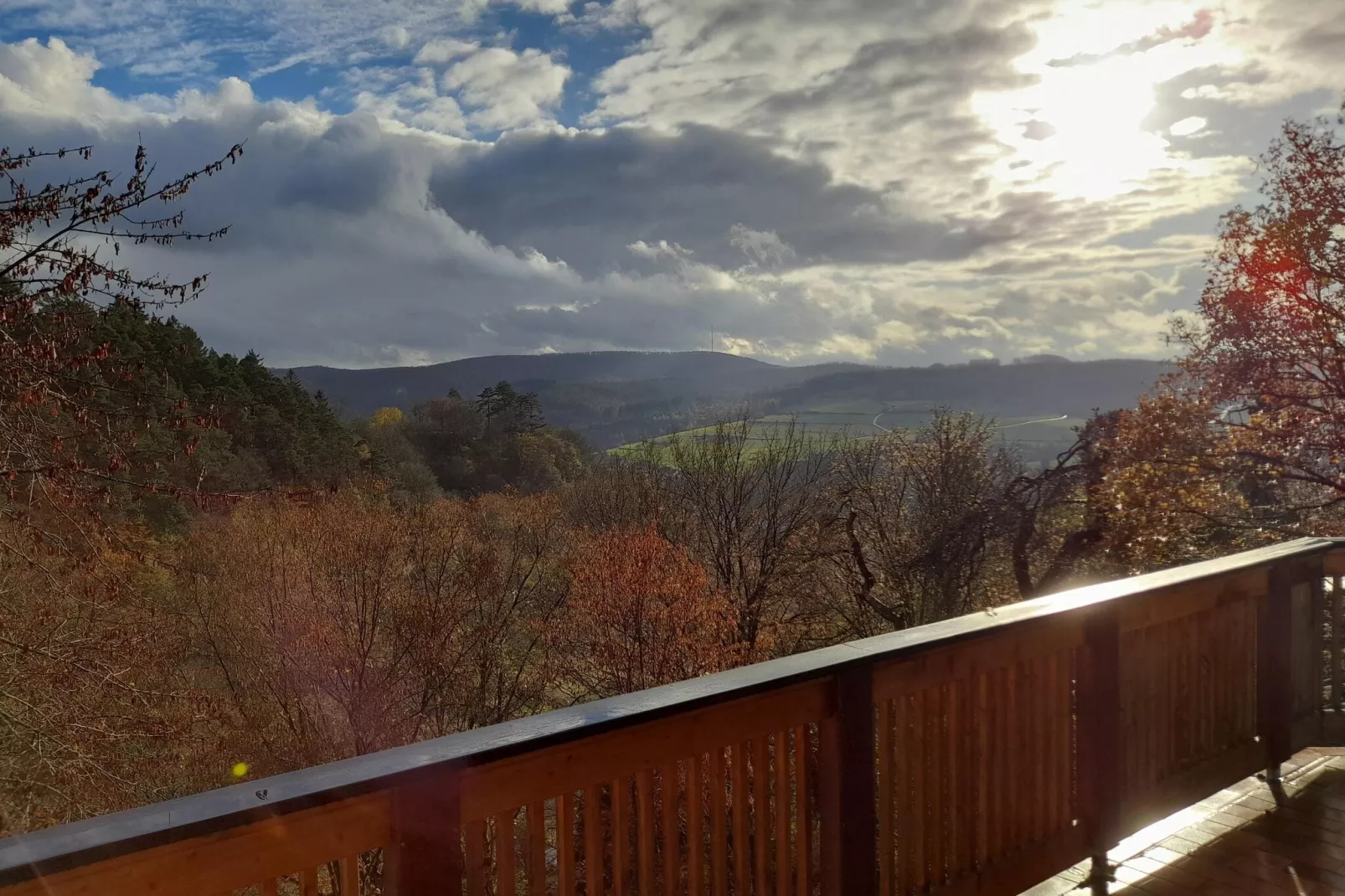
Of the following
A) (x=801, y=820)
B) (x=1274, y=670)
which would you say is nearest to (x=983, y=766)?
(x=801, y=820)

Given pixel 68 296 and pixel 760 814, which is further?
pixel 68 296

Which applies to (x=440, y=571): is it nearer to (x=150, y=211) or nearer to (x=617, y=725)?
(x=150, y=211)

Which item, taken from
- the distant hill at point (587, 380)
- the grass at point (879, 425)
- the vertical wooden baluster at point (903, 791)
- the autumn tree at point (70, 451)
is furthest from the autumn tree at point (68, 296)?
the distant hill at point (587, 380)

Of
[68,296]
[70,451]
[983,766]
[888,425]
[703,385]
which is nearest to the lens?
[983,766]

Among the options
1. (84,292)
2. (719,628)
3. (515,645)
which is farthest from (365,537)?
(84,292)

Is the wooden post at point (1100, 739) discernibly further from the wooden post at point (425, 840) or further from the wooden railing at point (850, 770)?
the wooden post at point (425, 840)

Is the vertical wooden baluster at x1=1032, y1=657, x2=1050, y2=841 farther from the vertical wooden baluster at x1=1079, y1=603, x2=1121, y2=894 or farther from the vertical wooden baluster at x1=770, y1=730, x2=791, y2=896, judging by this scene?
the vertical wooden baluster at x1=770, y1=730, x2=791, y2=896

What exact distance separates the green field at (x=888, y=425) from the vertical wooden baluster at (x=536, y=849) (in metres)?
21.3

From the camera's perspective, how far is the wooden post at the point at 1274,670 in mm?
3768

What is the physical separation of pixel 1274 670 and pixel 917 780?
2.32 metres

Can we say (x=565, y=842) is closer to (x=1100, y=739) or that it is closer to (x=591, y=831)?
(x=591, y=831)

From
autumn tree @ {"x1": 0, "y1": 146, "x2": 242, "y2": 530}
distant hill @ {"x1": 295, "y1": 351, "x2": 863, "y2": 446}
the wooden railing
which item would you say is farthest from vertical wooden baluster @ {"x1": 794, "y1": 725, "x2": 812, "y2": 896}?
distant hill @ {"x1": 295, "y1": 351, "x2": 863, "y2": 446}

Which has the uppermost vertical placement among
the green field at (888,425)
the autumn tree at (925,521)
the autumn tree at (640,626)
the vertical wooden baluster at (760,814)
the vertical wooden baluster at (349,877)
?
the vertical wooden baluster at (349,877)

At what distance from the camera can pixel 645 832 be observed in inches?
72.3
